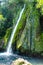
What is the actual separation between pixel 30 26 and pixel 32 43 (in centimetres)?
132

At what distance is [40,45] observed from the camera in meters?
18.1

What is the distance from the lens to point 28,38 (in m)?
18.5

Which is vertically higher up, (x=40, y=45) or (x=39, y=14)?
(x=39, y=14)

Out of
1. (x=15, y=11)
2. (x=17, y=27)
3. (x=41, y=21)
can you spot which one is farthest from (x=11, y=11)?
(x=41, y=21)

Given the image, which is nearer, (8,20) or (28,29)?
(28,29)

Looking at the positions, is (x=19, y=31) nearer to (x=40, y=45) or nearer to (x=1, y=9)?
(x=40, y=45)

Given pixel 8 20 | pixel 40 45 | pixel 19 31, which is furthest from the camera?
pixel 8 20

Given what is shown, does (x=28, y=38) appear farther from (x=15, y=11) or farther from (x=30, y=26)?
(x=15, y=11)

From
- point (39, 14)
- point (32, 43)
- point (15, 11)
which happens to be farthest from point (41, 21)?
point (15, 11)

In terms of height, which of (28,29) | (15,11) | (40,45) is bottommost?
(40,45)

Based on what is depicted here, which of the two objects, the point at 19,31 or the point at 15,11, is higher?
the point at 15,11

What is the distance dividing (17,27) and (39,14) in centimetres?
276

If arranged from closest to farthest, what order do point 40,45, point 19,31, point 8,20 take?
point 40,45, point 19,31, point 8,20

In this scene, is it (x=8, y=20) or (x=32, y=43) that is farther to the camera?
(x=8, y=20)
